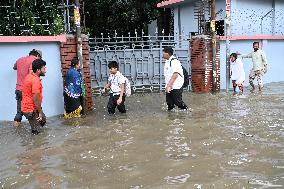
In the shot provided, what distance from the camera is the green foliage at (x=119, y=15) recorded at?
1992 cm

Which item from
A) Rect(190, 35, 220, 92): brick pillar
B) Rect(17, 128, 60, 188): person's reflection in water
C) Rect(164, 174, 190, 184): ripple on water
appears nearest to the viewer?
Rect(164, 174, 190, 184): ripple on water

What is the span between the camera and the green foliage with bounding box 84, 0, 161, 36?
19922 millimetres

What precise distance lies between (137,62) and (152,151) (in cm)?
827

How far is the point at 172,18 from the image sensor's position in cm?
2095

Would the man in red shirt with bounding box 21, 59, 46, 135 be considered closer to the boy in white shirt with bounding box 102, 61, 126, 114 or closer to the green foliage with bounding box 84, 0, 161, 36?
the boy in white shirt with bounding box 102, 61, 126, 114

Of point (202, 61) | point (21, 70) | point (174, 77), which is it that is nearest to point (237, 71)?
point (202, 61)

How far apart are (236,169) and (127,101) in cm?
712

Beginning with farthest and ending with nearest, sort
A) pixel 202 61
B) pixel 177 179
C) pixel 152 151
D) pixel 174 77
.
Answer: pixel 202 61 → pixel 174 77 → pixel 152 151 → pixel 177 179

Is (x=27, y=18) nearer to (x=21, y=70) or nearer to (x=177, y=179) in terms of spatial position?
(x=21, y=70)

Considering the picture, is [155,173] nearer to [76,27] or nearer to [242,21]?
[76,27]

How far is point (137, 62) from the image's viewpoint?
13969 mm

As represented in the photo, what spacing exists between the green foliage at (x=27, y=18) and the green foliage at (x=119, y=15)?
30.2 ft

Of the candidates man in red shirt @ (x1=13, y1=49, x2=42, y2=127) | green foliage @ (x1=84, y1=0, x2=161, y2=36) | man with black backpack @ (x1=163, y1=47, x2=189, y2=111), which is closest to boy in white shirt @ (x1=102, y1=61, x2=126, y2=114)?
man with black backpack @ (x1=163, y1=47, x2=189, y2=111)

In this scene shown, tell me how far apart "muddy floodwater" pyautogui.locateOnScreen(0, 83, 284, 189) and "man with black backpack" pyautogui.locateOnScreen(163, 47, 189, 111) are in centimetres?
40
